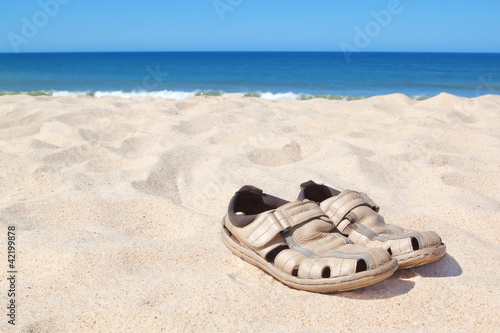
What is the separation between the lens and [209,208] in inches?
97.1

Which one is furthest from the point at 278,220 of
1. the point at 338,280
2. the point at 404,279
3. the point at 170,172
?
the point at 170,172

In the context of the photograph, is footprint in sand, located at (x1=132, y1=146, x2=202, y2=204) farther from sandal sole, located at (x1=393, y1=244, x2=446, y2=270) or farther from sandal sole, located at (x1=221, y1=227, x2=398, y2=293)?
sandal sole, located at (x1=393, y1=244, x2=446, y2=270)

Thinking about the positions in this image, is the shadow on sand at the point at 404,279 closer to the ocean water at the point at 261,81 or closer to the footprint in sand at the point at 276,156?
the footprint in sand at the point at 276,156

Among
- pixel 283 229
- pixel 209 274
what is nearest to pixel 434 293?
pixel 283 229

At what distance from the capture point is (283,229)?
1.70 meters

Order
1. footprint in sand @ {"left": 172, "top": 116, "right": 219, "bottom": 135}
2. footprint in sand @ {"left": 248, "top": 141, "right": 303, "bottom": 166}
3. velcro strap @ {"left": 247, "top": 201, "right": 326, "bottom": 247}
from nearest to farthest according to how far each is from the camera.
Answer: velcro strap @ {"left": 247, "top": 201, "right": 326, "bottom": 247}, footprint in sand @ {"left": 248, "top": 141, "right": 303, "bottom": 166}, footprint in sand @ {"left": 172, "top": 116, "right": 219, "bottom": 135}

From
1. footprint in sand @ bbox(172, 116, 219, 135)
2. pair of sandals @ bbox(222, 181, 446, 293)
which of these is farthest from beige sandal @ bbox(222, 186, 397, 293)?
footprint in sand @ bbox(172, 116, 219, 135)

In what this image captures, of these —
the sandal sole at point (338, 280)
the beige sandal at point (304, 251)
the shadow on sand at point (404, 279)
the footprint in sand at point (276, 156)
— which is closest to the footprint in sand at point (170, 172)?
the footprint in sand at point (276, 156)

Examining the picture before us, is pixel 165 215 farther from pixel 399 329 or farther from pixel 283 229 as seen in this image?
pixel 399 329

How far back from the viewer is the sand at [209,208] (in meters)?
1.47

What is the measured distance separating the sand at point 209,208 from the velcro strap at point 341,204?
1.07ft

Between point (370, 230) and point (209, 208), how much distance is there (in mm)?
952

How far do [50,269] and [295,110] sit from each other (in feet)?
12.5

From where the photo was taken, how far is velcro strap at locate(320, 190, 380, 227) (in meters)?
1.88
